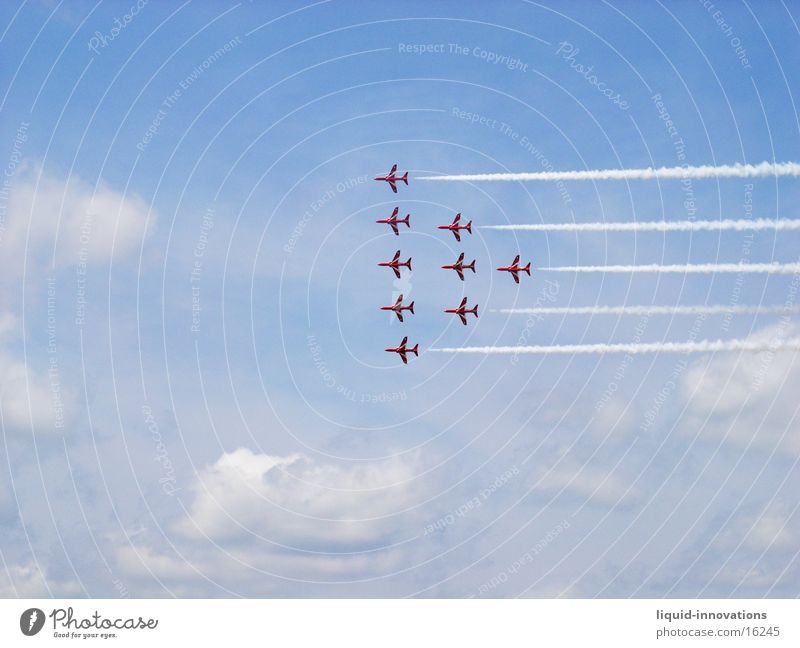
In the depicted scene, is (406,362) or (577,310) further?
(406,362)

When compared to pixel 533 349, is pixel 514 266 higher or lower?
higher

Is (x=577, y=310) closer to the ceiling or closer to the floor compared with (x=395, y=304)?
closer to the floor

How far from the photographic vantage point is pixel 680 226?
154 meters

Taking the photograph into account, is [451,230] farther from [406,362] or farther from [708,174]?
[708,174]

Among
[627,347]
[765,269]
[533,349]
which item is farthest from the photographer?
[533,349]

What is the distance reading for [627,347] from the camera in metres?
156
